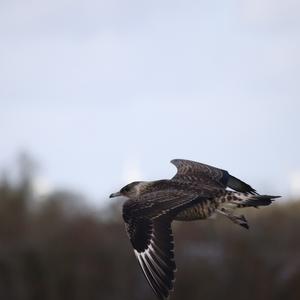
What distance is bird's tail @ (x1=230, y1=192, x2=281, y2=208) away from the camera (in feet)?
44.2

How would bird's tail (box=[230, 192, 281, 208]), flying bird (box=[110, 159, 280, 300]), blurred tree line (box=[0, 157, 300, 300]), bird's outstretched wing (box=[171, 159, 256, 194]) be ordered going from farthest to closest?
blurred tree line (box=[0, 157, 300, 300]) < bird's outstretched wing (box=[171, 159, 256, 194]) < bird's tail (box=[230, 192, 281, 208]) < flying bird (box=[110, 159, 280, 300])

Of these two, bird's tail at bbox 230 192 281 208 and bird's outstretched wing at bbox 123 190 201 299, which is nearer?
bird's outstretched wing at bbox 123 190 201 299

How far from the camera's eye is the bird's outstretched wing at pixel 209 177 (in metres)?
14.9

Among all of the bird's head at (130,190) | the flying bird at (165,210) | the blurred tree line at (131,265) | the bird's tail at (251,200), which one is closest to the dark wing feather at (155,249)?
the flying bird at (165,210)

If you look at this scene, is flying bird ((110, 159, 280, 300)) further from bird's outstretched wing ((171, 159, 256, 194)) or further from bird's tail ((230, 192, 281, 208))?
bird's outstretched wing ((171, 159, 256, 194))

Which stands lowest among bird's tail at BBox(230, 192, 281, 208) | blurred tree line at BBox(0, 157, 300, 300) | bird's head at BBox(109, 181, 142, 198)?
blurred tree line at BBox(0, 157, 300, 300)

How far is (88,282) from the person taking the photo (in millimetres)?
42375

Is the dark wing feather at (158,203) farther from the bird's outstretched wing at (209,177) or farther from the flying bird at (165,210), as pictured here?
the bird's outstretched wing at (209,177)

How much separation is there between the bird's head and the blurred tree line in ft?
77.2

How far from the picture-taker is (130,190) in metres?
14.8

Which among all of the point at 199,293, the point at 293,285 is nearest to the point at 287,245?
the point at 293,285

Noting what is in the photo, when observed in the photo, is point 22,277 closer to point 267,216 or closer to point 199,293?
point 199,293

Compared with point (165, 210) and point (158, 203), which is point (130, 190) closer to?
point (158, 203)

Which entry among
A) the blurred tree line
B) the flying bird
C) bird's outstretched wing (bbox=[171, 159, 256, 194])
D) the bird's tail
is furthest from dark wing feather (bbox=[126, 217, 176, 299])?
the blurred tree line
